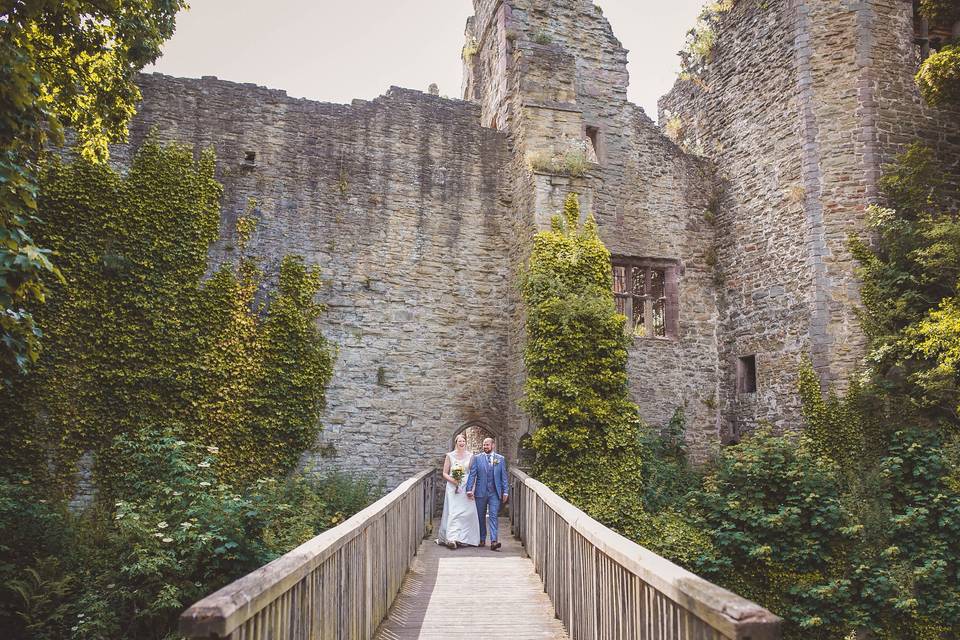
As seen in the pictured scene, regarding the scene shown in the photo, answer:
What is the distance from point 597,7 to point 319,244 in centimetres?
867

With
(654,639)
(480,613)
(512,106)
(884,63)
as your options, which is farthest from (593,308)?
(654,639)

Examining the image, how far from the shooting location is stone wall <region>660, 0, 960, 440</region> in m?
13.1

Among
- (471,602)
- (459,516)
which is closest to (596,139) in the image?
(459,516)

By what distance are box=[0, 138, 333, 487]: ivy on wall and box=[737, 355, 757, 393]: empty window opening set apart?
28.8ft

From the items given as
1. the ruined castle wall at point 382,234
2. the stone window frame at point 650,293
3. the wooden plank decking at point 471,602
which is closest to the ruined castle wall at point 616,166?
the stone window frame at point 650,293

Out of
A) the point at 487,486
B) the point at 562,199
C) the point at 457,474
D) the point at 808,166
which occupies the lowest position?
the point at 487,486

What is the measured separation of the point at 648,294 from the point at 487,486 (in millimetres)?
7173

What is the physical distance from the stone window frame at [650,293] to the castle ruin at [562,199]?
50 mm

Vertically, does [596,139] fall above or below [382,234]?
above

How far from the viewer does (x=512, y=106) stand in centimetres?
1466

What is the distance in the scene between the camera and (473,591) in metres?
7.29

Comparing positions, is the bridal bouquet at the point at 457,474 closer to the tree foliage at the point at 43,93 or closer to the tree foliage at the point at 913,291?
the tree foliage at the point at 43,93

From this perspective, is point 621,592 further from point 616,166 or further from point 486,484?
point 616,166

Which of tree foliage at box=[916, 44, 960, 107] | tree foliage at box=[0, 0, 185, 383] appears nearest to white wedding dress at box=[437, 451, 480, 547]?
tree foliage at box=[0, 0, 185, 383]
